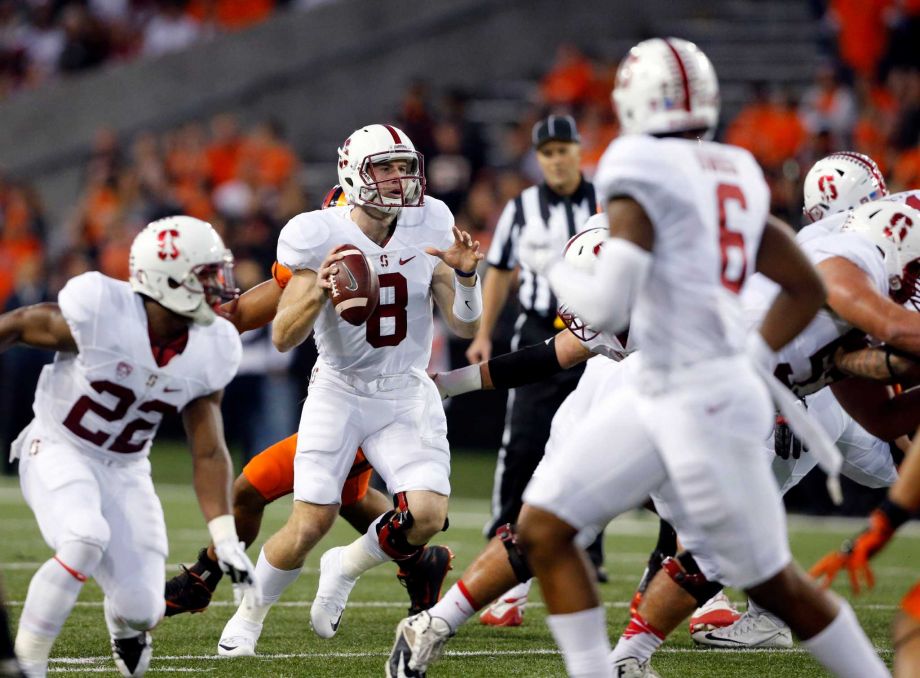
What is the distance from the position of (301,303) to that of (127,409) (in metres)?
0.75

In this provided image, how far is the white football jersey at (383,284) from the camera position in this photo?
192 inches

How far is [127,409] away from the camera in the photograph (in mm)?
4254

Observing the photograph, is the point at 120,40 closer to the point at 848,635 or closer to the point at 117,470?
the point at 117,470

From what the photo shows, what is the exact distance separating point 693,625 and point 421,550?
3.41 ft

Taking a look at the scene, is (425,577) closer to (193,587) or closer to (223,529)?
(193,587)

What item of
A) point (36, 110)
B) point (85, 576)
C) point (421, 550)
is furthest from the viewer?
point (36, 110)

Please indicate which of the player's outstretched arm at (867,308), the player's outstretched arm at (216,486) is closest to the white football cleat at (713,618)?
the player's outstretched arm at (867,308)

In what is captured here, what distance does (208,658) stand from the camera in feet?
15.8

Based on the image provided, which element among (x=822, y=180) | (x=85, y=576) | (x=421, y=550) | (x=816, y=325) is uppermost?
(x=822, y=180)

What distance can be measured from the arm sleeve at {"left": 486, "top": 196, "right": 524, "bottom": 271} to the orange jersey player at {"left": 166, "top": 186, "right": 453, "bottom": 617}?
1720 mm

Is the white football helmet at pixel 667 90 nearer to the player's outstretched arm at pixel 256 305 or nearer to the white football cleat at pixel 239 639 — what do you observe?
the player's outstretched arm at pixel 256 305

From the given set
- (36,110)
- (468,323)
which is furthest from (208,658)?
(36,110)

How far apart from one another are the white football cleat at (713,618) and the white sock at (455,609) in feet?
4.37

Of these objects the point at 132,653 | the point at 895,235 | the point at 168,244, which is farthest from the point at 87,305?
the point at 895,235
